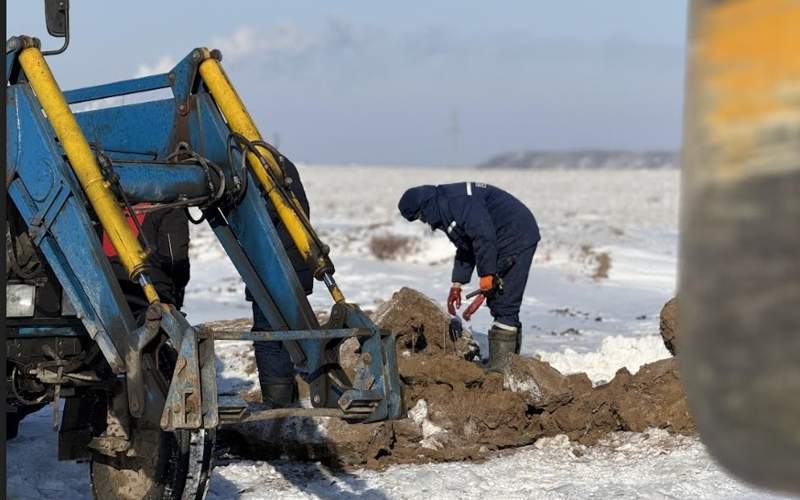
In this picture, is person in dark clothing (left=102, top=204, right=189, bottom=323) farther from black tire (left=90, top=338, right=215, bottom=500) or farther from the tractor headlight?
black tire (left=90, top=338, right=215, bottom=500)

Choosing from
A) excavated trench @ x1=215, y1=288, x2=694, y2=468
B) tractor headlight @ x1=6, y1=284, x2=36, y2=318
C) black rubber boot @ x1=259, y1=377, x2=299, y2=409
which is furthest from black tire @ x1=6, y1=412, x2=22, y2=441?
tractor headlight @ x1=6, y1=284, x2=36, y2=318

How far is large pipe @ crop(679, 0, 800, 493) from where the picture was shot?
2.43ft

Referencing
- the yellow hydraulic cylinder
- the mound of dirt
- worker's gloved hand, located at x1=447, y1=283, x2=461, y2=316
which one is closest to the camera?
the yellow hydraulic cylinder

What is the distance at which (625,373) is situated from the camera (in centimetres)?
767

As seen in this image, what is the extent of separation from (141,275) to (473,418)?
10.9 feet

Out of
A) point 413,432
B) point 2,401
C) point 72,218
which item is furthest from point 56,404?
point 413,432

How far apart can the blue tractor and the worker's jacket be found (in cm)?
345

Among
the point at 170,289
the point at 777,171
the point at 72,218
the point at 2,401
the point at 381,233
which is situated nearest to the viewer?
the point at 777,171

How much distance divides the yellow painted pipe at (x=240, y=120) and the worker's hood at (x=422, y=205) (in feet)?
11.4

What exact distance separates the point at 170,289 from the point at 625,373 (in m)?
2.97

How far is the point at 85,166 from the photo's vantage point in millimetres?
4805

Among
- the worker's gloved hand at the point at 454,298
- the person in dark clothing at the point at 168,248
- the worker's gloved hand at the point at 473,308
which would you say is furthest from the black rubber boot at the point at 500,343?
the person in dark clothing at the point at 168,248

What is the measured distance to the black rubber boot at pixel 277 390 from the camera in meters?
7.44

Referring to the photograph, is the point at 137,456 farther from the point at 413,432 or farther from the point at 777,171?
the point at 777,171
